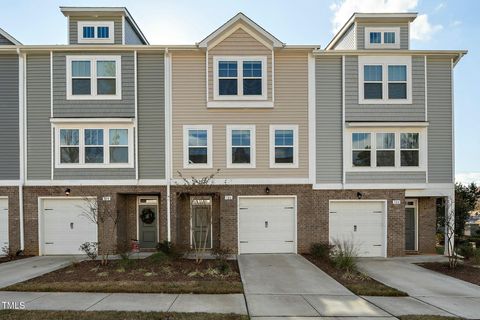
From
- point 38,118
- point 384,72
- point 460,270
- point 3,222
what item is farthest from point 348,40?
point 3,222

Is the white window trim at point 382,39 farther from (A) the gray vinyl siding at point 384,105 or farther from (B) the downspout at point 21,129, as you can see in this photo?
(B) the downspout at point 21,129

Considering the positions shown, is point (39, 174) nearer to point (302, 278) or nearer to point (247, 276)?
point (247, 276)

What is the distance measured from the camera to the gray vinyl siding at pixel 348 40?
44.4 ft

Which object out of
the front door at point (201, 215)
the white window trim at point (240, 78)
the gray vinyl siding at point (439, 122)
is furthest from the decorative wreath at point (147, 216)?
the gray vinyl siding at point (439, 122)

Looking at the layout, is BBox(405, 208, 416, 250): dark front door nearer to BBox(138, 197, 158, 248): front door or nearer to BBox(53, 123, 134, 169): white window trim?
BBox(138, 197, 158, 248): front door

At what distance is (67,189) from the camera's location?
1209cm

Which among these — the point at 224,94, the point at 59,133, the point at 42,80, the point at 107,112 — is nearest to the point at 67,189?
the point at 59,133

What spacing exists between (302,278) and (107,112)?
9.79m

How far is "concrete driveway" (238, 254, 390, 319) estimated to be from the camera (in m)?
6.45

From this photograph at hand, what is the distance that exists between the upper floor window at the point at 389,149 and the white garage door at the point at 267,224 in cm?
347

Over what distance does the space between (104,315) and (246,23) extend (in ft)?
36.8

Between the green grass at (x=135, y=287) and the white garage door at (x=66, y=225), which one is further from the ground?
the white garage door at (x=66, y=225)

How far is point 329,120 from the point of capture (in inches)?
494

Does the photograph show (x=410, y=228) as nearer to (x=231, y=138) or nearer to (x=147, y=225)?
(x=231, y=138)
